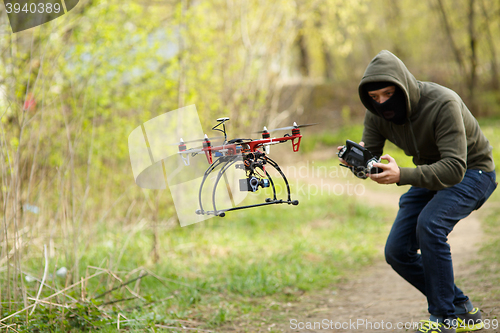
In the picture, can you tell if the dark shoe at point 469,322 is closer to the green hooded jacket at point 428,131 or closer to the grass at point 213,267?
the grass at point 213,267

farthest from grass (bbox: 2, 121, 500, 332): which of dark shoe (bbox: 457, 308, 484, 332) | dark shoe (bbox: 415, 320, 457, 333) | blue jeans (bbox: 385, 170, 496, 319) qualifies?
blue jeans (bbox: 385, 170, 496, 319)

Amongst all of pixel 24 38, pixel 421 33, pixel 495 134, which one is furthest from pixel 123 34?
pixel 421 33

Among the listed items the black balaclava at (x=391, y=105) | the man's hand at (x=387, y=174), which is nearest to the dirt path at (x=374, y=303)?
the man's hand at (x=387, y=174)

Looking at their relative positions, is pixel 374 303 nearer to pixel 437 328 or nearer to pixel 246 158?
pixel 437 328

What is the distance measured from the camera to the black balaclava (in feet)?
9.32

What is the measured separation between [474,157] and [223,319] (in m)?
2.73

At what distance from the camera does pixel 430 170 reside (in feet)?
8.72

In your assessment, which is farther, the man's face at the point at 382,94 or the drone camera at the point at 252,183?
the man's face at the point at 382,94

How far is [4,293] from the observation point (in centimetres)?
352

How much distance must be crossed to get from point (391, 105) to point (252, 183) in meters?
1.54

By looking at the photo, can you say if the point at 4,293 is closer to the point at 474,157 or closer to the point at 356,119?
the point at 474,157

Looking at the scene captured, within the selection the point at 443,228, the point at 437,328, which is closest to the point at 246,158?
the point at 443,228

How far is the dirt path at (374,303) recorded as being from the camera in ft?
13.3

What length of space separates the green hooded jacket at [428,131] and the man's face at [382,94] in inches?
3.2
